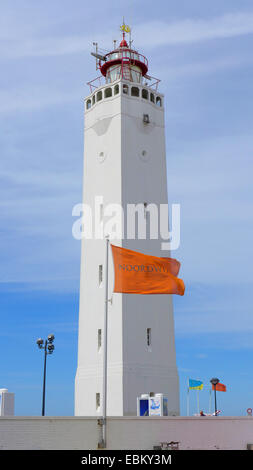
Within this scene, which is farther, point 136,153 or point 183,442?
point 136,153

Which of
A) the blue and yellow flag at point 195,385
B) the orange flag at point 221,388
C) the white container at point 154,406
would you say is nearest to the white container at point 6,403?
the white container at point 154,406

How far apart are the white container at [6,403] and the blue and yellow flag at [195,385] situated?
1617cm

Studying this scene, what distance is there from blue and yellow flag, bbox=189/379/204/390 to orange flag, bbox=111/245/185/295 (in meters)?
14.5

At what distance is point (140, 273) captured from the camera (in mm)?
27766

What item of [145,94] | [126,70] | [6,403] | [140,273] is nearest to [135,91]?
[145,94]

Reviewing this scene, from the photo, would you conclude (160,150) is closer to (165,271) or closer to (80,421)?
(165,271)

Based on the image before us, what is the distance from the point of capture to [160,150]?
41750mm

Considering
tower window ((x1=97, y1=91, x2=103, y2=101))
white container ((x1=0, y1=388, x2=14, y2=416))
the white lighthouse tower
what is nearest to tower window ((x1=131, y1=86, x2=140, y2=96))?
the white lighthouse tower

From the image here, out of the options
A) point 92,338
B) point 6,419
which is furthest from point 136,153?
point 6,419

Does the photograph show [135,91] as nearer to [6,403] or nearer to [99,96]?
[99,96]

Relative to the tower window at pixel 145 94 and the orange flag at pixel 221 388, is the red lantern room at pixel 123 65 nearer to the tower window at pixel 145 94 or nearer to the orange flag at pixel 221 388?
the tower window at pixel 145 94

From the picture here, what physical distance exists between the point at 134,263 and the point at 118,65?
2118 centimetres
